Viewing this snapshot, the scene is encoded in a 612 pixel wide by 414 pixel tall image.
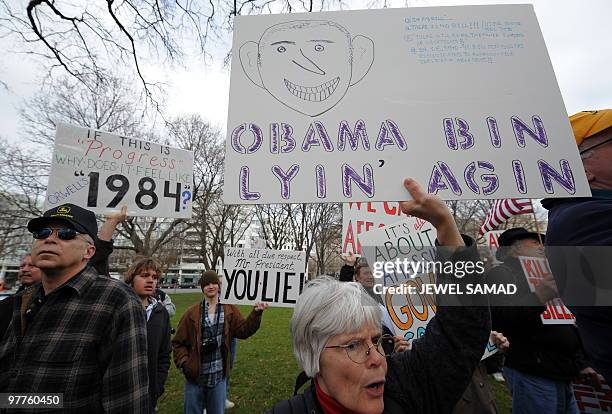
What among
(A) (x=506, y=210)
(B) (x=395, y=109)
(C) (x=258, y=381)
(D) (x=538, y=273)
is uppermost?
(B) (x=395, y=109)

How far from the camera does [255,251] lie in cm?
430

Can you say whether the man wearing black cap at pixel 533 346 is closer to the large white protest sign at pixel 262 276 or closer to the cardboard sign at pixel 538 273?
the cardboard sign at pixel 538 273

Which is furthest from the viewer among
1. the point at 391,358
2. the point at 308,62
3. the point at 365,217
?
the point at 365,217

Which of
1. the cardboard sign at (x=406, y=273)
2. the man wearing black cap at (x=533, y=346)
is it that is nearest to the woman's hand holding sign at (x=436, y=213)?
the cardboard sign at (x=406, y=273)

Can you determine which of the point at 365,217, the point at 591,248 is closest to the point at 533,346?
the point at 591,248

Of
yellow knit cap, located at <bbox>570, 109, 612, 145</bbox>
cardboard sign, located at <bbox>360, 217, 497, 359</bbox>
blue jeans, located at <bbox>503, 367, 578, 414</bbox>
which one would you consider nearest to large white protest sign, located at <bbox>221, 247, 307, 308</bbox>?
cardboard sign, located at <bbox>360, 217, 497, 359</bbox>

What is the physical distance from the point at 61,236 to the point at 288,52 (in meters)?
1.83

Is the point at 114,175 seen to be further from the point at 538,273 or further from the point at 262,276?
the point at 538,273

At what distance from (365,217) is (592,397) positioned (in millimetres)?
2710

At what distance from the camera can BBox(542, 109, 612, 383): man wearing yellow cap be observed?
1.19 metres

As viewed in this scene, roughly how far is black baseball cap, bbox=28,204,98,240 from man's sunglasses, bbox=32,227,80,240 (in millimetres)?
28

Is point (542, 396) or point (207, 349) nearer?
point (542, 396)

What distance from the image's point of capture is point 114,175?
2877 mm

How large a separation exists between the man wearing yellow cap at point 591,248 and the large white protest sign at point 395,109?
81mm
